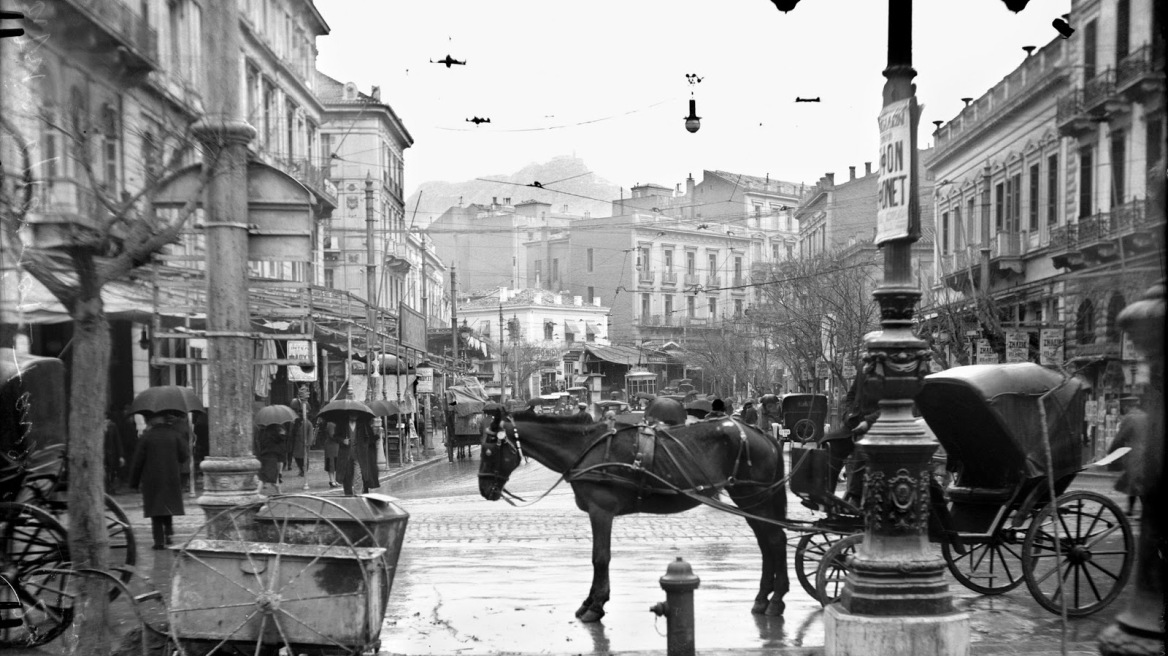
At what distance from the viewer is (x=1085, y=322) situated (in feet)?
54.5

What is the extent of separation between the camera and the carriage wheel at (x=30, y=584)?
791 centimetres

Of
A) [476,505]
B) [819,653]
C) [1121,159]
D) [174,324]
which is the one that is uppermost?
[1121,159]

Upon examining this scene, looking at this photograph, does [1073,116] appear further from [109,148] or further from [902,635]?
[902,635]

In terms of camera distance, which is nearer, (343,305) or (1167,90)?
(1167,90)

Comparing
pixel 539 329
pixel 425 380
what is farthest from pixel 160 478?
pixel 539 329

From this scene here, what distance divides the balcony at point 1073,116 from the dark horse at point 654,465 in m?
17.7

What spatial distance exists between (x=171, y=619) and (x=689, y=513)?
44.4 ft

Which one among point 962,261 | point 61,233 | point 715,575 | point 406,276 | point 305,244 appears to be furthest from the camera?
point 406,276

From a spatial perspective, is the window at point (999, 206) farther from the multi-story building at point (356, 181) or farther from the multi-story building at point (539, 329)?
the multi-story building at point (539, 329)

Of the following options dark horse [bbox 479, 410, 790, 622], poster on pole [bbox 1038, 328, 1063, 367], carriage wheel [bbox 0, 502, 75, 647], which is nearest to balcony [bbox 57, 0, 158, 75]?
carriage wheel [bbox 0, 502, 75, 647]

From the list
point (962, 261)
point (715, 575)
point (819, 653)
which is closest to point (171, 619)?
point (819, 653)

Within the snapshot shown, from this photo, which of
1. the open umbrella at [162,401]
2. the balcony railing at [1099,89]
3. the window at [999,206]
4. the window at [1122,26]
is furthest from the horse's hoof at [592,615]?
the window at [999,206]

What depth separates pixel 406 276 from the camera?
6506 centimetres

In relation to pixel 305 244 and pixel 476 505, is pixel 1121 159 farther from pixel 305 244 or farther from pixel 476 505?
pixel 305 244
